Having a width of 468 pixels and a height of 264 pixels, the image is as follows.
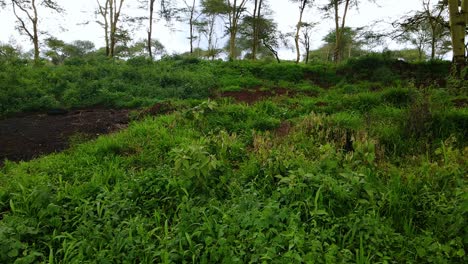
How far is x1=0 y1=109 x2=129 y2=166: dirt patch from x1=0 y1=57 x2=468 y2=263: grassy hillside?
2.87 ft

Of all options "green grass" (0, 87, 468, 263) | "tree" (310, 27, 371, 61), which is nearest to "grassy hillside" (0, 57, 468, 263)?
"green grass" (0, 87, 468, 263)

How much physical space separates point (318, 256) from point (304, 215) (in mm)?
680

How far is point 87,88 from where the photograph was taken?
10172 millimetres

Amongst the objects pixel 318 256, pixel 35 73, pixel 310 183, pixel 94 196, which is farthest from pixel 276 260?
pixel 35 73

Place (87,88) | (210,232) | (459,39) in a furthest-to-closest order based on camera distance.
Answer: (87,88) → (459,39) → (210,232)

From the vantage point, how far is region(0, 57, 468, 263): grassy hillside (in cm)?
245

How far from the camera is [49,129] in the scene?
660 centimetres

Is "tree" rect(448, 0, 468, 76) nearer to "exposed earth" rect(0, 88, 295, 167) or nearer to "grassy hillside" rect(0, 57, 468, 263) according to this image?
"grassy hillside" rect(0, 57, 468, 263)

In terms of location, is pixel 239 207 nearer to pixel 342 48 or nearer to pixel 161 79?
pixel 161 79

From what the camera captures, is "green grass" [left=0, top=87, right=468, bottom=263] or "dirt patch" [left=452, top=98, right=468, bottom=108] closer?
"green grass" [left=0, top=87, right=468, bottom=263]

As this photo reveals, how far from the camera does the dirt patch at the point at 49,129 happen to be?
17.4 ft

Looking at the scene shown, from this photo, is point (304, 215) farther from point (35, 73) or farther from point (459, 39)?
point (35, 73)

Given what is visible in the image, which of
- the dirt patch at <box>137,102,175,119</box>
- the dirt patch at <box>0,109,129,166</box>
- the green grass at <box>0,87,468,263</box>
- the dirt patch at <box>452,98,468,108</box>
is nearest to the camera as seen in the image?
the green grass at <box>0,87,468,263</box>

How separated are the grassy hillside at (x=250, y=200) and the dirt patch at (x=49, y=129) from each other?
873 millimetres
